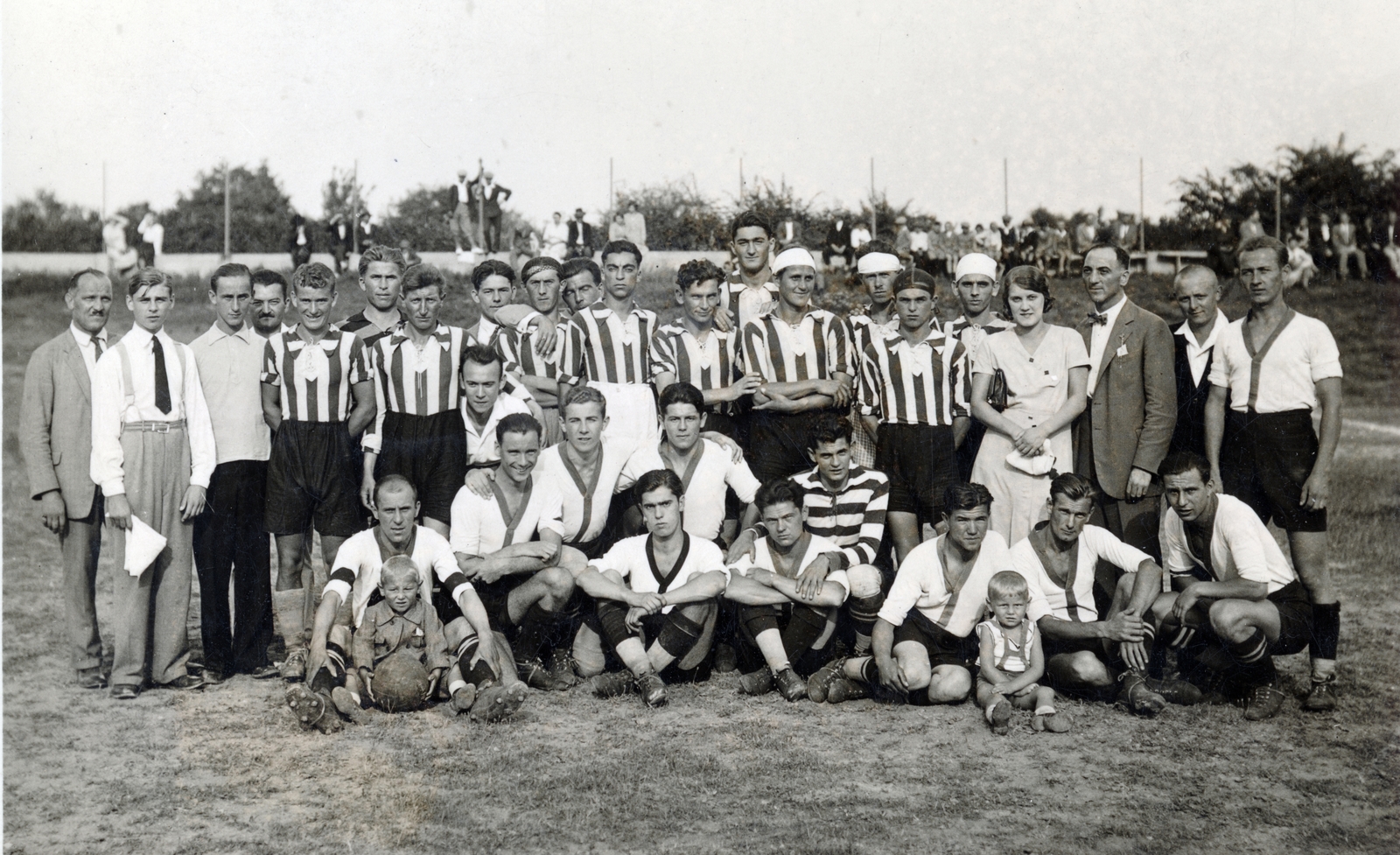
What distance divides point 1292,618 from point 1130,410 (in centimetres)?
116

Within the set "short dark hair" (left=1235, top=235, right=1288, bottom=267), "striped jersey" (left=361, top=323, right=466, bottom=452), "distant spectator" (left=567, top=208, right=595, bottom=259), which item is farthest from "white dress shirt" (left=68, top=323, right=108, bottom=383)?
"distant spectator" (left=567, top=208, right=595, bottom=259)

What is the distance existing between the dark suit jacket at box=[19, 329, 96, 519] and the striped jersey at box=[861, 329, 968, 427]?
12.4 ft

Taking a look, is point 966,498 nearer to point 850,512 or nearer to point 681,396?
point 850,512

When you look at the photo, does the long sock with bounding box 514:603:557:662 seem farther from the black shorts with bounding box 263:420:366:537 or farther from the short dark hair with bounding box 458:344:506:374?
the short dark hair with bounding box 458:344:506:374

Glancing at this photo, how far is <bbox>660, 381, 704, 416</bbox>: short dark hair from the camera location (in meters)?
5.40

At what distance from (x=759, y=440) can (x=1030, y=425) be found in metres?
1.36

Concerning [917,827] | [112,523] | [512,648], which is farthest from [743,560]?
[112,523]

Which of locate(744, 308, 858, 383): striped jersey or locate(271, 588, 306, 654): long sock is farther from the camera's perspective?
locate(744, 308, 858, 383): striped jersey

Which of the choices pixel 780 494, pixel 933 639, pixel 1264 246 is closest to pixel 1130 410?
pixel 1264 246

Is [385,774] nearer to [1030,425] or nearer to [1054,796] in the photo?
[1054,796]

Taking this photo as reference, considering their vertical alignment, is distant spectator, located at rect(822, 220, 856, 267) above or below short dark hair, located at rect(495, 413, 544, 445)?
above

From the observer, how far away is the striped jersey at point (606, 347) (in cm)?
590

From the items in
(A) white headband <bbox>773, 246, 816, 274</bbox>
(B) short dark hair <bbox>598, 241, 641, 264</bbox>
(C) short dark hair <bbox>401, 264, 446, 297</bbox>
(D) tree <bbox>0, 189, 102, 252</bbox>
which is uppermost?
(D) tree <bbox>0, 189, 102, 252</bbox>

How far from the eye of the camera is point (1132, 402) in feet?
17.6
